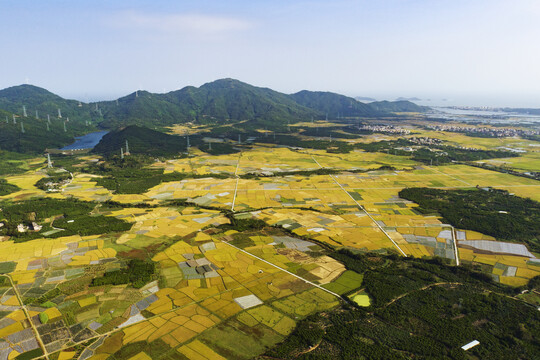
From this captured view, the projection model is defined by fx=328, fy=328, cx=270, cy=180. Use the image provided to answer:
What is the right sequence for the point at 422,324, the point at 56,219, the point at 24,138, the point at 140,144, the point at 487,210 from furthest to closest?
the point at 24,138 < the point at 140,144 < the point at 487,210 < the point at 56,219 < the point at 422,324

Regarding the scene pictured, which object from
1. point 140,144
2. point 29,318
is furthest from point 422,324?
Answer: point 140,144

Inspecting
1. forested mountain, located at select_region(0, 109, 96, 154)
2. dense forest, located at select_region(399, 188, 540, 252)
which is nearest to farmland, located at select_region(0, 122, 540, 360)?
dense forest, located at select_region(399, 188, 540, 252)

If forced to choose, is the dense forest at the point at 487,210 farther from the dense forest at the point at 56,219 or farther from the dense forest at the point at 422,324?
the dense forest at the point at 56,219

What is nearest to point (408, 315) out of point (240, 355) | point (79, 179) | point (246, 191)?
point (240, 355)

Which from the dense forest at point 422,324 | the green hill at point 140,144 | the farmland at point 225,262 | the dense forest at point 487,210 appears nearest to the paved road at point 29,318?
the farmland at point 225,262

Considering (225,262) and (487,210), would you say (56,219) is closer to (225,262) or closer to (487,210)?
(225,262)

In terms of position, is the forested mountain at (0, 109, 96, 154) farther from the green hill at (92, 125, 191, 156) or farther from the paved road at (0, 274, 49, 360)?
the paved road at (0, 274, 49, 360)

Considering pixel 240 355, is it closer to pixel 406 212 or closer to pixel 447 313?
pixel 447 313
